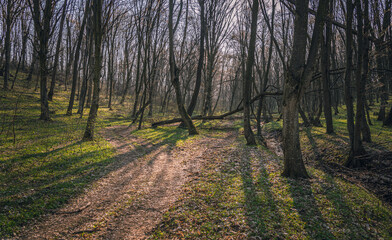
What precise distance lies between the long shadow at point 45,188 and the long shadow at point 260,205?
14.5 ft

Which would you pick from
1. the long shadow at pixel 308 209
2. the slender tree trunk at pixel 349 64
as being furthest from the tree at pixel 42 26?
the slender tree trunk at pixel 349 64

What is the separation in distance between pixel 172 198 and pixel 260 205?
7.65 ft

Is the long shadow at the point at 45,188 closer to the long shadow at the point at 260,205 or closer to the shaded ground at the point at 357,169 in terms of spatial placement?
the long shadow at the point at 260,205

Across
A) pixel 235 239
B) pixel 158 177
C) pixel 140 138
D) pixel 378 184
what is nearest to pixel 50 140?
pixel 140 138

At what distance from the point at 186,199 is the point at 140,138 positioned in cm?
860

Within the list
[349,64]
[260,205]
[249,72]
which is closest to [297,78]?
[260,205]

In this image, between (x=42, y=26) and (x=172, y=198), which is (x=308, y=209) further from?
(x=42, y=26)

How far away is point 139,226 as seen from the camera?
4168 millimetres

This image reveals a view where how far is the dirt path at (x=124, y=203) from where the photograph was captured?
385 centimetres

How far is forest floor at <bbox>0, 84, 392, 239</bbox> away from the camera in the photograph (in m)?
3.92

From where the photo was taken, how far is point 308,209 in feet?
15.2

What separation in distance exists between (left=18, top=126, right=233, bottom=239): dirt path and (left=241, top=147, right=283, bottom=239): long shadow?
1983 mm

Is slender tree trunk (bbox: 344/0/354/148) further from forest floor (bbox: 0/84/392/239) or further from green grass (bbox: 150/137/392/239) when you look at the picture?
green grass (bbox: 150/137/392/239)

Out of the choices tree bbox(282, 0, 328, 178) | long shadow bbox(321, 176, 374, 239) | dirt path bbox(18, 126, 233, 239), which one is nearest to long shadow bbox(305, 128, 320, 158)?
long shadow bbox(321, 176, 374, 239)
